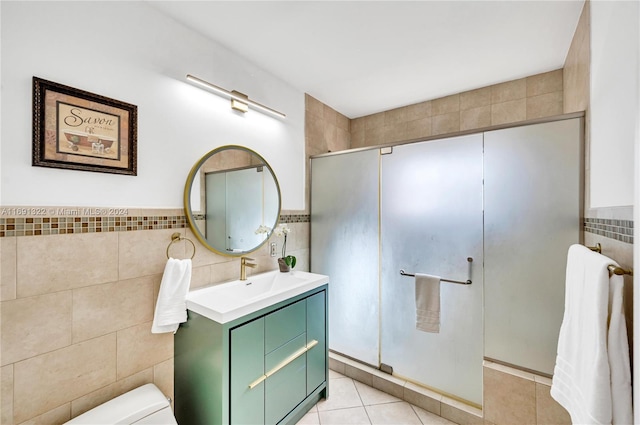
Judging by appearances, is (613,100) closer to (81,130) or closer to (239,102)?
(239,102)

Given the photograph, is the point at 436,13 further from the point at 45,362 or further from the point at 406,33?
the point at 45,362

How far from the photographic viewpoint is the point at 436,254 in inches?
74.2

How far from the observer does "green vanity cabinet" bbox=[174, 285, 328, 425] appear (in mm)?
1318

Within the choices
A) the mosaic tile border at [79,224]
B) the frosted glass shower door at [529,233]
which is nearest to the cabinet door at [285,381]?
the mosaic tile border at [79,224]

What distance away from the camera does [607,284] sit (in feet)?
2.66

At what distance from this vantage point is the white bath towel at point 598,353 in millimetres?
766

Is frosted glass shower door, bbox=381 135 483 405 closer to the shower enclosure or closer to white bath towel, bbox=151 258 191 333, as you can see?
→ the shower enclosure

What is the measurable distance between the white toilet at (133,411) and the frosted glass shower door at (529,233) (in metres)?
1.87

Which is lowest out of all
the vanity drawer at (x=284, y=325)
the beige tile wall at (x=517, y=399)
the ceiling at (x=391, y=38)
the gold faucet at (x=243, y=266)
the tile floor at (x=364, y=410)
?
the tile floor at (x=364, y=410)

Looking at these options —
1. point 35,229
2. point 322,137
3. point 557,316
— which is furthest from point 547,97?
point 35,229

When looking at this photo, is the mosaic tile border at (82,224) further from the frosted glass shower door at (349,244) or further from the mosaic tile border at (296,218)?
the frosted glass shower door at (349,244)

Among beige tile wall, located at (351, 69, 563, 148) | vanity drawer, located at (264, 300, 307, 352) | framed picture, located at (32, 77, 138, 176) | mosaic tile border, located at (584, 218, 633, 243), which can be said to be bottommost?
vanity drawer, located at (264, 300, 307, 352)

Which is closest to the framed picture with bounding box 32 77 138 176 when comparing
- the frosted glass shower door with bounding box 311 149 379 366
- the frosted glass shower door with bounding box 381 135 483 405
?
the frosted glass shower door with bounding box 311 149 379 366

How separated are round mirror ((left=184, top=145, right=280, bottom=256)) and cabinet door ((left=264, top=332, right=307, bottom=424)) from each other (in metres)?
0.71
